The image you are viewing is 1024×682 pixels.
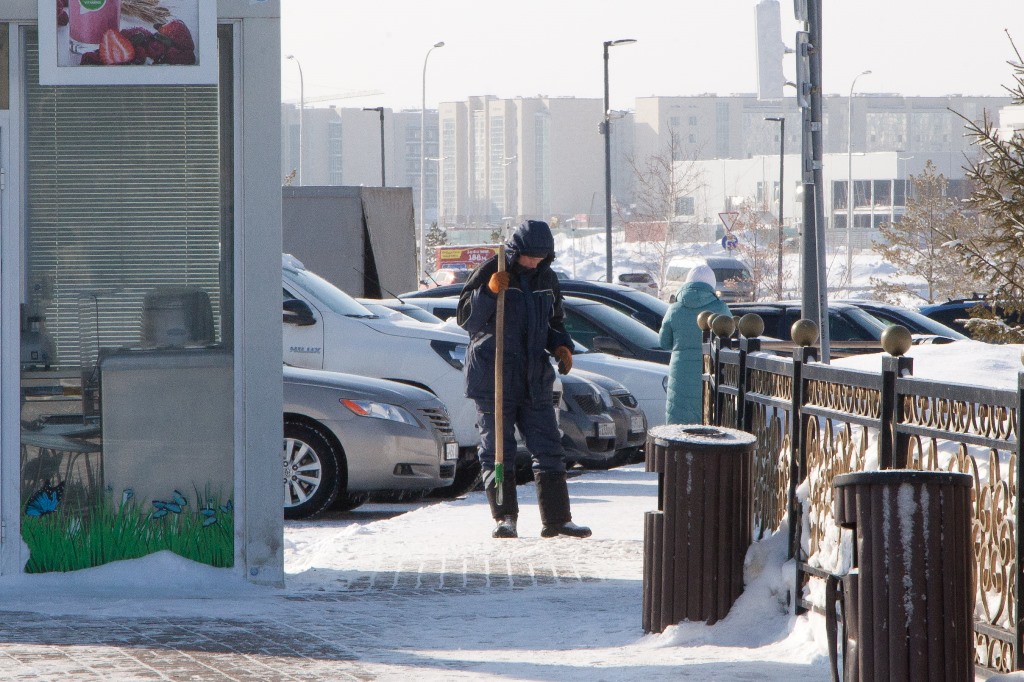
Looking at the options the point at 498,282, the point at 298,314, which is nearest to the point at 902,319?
the point at 298,314

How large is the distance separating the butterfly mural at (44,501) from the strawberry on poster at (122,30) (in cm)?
185

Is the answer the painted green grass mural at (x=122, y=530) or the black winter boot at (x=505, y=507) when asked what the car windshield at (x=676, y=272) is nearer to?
the black winter boot at (x=505, y=507)

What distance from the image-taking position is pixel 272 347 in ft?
20.2

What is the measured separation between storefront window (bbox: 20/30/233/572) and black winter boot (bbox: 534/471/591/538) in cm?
197

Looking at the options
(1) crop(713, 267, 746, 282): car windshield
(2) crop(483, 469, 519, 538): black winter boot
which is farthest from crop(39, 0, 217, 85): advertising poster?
(1) crop(713, 267, 746, 282): car windshield

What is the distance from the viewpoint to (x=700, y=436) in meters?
5.18

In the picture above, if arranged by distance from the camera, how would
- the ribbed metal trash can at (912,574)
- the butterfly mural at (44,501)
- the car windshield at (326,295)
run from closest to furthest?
the ribbed metal trash can at (912,574)
the butterfly mural at (44,501)
the car windshield at (326,295)

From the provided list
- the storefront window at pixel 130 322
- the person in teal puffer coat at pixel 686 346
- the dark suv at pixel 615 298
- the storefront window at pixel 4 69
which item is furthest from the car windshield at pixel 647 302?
the storefront window at pixel 4 69

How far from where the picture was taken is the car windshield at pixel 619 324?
13.6m

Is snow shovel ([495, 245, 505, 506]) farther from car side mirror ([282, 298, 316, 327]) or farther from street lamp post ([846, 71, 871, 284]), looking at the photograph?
street lamp post ([846, 71, 871, 284])

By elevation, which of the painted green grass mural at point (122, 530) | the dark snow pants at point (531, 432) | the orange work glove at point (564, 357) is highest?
the orange work glove at point (564, 357)

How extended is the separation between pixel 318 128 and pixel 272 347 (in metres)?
171

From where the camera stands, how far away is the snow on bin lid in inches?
200

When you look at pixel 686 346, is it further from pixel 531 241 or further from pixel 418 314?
pixel 418 314
